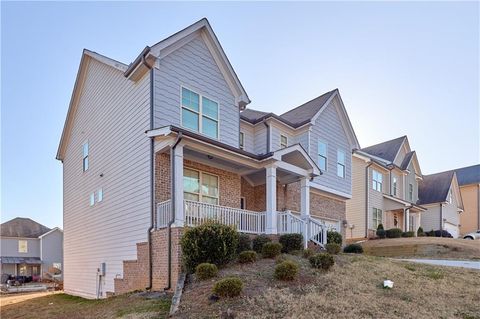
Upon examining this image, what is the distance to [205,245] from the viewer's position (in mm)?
10055

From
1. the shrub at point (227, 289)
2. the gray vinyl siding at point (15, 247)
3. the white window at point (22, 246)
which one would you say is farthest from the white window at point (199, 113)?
the white window at point (22, 246)

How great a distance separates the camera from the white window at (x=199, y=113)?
45.2ft

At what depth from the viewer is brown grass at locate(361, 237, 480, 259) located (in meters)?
18.5

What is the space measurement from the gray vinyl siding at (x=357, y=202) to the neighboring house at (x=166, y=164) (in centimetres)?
596

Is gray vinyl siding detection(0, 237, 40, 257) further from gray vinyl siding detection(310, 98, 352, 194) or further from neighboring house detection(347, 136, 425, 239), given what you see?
gray vinyl siding detection(310, 98, 352, 194)

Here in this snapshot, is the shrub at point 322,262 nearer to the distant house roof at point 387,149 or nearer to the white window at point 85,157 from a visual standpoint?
the white window at point 85,157

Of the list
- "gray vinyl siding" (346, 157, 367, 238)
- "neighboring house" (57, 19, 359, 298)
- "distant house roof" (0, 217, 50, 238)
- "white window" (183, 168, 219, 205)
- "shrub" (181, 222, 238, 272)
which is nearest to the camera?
"shrub" (181, 222, 238, 272)

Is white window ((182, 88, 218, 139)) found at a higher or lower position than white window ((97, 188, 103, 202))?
higher

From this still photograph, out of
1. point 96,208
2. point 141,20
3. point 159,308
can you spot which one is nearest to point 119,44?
point 141,20

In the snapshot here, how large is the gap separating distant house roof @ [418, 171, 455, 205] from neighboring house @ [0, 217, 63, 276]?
41.6 metres

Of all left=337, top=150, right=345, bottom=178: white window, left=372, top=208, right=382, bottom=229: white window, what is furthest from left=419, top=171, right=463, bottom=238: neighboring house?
left=337, top=150, right=345, bottom=178: white window

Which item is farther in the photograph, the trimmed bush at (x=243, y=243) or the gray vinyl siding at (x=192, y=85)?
the gray vinyl siding at (x=192, y=85)

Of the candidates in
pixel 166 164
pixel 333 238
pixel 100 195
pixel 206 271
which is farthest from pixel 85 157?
pixel 333 238

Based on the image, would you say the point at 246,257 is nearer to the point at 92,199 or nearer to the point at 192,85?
the point at 192,85
